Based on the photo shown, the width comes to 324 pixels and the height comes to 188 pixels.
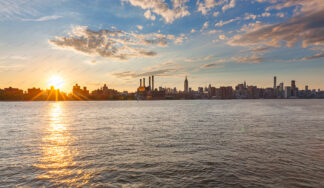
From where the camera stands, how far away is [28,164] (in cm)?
1886

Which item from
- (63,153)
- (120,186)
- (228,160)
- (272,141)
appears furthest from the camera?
(272,141)

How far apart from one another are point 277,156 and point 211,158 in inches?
293

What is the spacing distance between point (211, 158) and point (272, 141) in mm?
13983

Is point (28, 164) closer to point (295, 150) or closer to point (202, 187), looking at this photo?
point (202, 187)

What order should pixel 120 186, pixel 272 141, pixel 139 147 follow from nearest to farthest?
1. pixel 120 186
2. pixel 139 147
3. pixel 272 141

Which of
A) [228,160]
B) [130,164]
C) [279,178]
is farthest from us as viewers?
[228,160]

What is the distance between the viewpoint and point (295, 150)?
23.8m

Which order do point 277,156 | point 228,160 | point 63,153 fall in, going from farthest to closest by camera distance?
point 63,153
point 277,156
point 228,160

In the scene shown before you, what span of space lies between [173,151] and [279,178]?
36.9 feet

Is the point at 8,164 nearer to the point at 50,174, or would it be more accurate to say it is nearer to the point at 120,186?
the point at 50,174

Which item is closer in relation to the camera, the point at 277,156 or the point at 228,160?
the point at 228,160

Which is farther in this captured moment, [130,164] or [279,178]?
[130,164]

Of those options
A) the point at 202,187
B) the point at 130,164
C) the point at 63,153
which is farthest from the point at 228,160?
the point at 63,153

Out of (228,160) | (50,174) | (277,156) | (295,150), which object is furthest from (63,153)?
(295,150)
